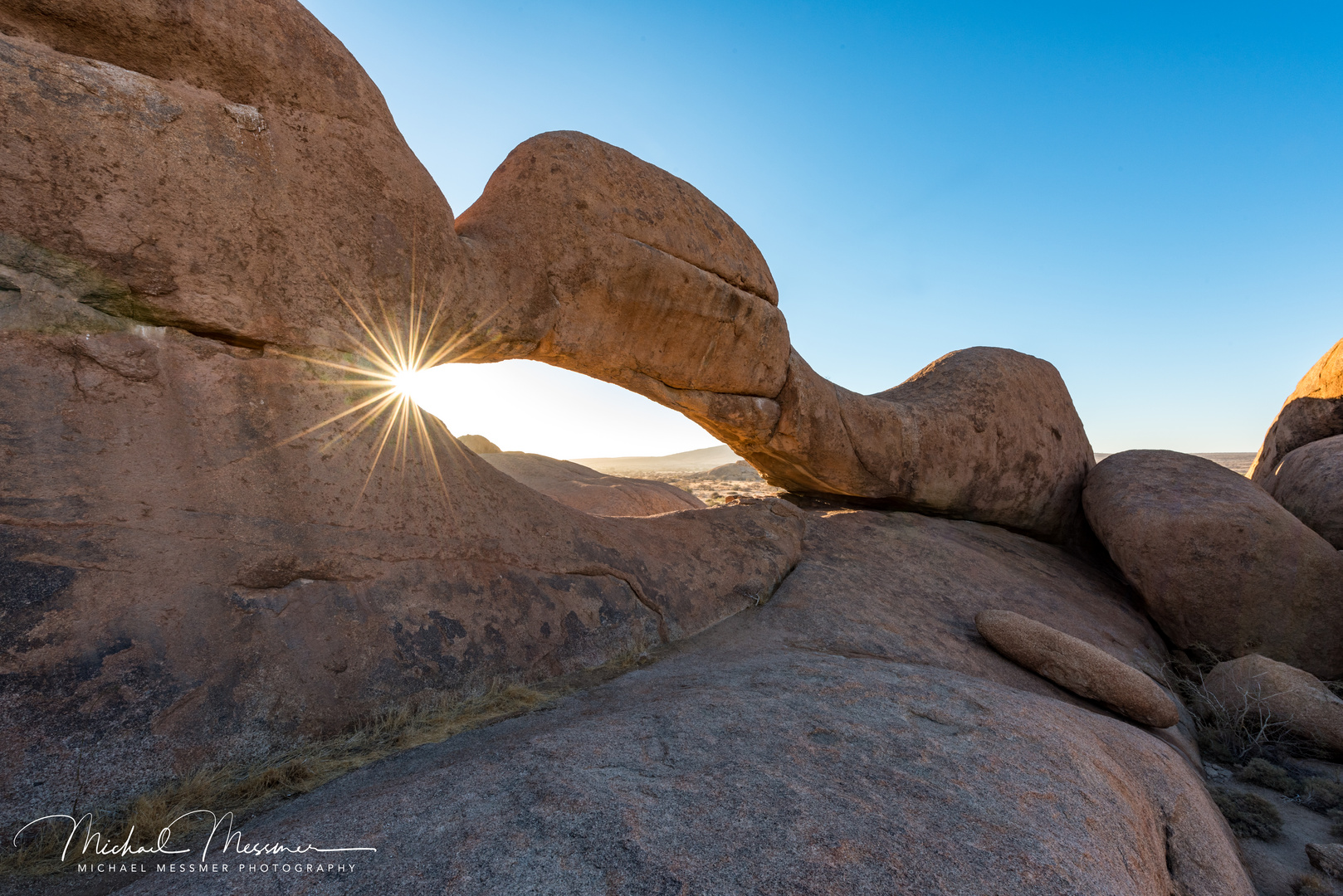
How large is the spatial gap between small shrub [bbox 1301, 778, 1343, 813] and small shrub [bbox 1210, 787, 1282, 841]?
14.0 inches

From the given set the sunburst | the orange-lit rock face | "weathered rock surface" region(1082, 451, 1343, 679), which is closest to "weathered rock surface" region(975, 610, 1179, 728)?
the orange-lit rock face

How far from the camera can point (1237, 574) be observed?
20.1ft

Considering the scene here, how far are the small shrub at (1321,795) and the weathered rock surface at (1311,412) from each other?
21.1ft

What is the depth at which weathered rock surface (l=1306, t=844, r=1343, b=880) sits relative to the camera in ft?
10.3

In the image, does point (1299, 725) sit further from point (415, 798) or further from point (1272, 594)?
point (415, 798)

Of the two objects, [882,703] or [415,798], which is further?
[882,703]

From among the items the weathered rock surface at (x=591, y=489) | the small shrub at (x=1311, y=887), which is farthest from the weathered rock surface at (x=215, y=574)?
the weathered rock surface at (x=591, y=489)

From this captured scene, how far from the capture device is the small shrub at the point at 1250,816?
3564mm

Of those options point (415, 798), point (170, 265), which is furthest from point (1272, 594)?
point (170, 265)

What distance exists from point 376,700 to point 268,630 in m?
0.61

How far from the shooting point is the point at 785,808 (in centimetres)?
189

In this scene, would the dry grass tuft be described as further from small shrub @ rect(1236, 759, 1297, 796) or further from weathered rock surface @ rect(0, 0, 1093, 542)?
small shrub @ rect(1236, 759, 1297, 796)

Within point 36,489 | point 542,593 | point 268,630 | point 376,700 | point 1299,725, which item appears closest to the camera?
point 36,489

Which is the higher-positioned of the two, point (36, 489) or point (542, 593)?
point (36, 489)
